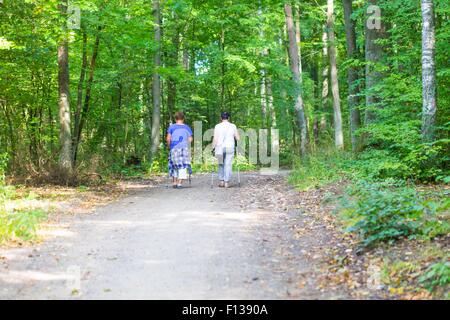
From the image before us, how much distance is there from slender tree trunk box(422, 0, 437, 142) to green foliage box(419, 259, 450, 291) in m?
6.55

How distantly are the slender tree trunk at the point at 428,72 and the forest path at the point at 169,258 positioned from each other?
3744 millimetres

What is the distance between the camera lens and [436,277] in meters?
5.59

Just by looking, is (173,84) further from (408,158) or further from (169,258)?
(169,258)

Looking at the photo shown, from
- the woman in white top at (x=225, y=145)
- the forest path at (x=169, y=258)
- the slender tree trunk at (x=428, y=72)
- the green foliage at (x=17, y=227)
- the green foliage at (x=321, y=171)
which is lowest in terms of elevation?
the forest path at (x=169, y=258)

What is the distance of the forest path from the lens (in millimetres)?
5961

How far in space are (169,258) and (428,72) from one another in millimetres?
7685

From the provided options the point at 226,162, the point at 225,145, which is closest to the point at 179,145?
the point at 225,145

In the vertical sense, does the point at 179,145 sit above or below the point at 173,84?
below

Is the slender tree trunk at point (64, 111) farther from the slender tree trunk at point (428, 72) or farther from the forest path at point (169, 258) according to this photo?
the slender tree trunk at point (428, 72)

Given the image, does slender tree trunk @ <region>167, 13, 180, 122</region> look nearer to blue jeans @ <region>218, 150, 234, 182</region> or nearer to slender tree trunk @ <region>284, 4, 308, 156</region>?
slender tree trunk @ <region>284, 4, 308, 156</region>

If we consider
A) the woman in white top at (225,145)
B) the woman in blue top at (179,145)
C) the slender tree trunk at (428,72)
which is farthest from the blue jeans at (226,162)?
the slender tree trunk at (428,72)

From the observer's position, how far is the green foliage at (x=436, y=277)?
539 cm

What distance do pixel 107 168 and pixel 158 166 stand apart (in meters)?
3.49
